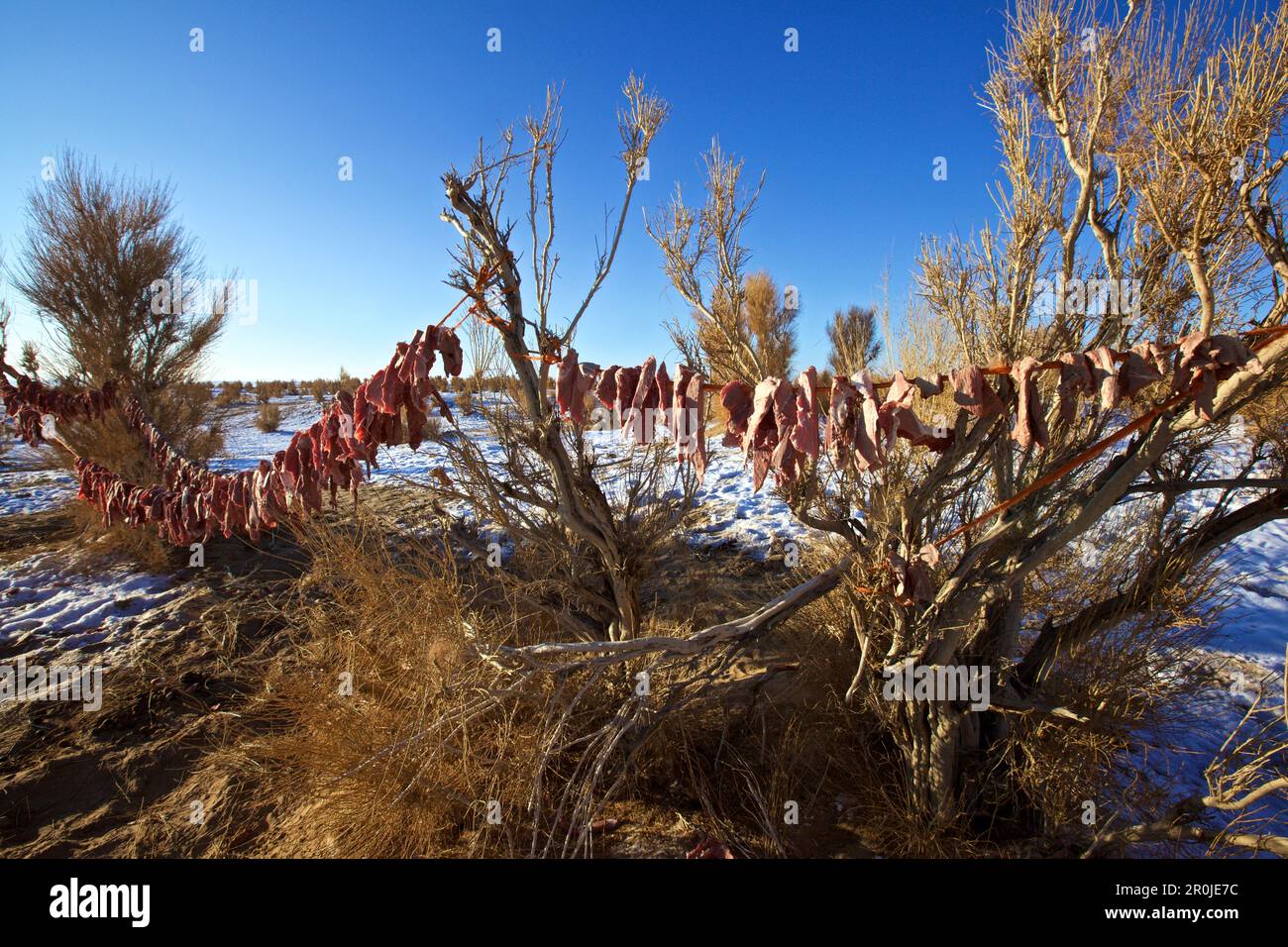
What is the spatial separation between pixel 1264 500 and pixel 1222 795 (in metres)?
0.98

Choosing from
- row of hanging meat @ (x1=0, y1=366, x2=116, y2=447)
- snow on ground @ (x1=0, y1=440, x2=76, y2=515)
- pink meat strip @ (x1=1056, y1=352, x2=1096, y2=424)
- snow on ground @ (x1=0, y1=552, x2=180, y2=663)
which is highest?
row of hanging meat @ (x1=0, y1=366, x2=116, y2=447)

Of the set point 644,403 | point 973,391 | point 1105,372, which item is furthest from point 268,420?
point 1105,372

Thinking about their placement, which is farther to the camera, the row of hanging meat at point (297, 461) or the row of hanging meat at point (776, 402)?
the row of hanging meat at point (297, 461)

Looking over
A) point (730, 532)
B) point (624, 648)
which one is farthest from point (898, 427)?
point (730, 532)

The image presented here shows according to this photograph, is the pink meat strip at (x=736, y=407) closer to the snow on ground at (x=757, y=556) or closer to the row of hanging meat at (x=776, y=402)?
the row of hanging meat at (x=776, y=402)

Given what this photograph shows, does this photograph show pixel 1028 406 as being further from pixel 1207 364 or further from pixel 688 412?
pixel 688 412

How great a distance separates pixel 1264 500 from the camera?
5.95 ft

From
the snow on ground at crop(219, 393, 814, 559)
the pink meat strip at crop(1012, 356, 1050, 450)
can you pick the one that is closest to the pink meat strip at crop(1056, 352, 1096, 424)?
the pink meat strip at crop(1012, 356, 1050, 450)

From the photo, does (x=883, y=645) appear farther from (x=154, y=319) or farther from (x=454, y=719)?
(x=154, y=319)

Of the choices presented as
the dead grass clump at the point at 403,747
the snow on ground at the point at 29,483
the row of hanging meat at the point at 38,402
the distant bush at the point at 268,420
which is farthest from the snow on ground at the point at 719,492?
the distant bush at the point at 268,420

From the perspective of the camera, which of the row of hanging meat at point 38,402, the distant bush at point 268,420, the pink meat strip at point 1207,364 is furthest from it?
the distant bush at point 268,420

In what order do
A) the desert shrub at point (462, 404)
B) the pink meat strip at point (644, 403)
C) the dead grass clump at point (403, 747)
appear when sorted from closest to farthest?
the pink meat strip at point (644, 403) → the dead grass clump at point (403, 747) → the desert shrub at point (462, 404)

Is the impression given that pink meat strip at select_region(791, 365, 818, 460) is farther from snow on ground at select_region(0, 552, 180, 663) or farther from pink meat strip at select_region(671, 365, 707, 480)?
snow on ground at select_region(0, 552, 180, 663)

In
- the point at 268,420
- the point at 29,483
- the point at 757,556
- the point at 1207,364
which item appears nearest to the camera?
the point at 1207,364
